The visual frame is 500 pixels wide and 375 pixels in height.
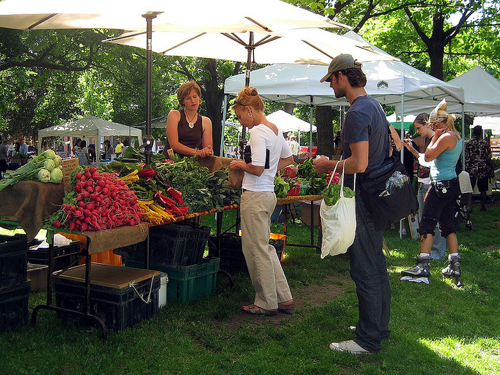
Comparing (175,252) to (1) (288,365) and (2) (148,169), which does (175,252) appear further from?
(1) (288,365)

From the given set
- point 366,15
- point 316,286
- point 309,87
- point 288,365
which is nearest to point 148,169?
point 288,365

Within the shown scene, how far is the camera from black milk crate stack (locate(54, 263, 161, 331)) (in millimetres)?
4148

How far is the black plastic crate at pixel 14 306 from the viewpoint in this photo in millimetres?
4070

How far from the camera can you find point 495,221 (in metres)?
11.7

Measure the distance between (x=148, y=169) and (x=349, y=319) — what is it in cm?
233

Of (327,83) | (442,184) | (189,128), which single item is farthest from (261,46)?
(442,184)

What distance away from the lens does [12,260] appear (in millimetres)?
4094

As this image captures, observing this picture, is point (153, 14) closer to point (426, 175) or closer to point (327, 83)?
point (426, 175)

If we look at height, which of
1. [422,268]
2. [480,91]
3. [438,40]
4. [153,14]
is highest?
[438,40]

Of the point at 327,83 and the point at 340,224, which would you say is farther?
the point at 327,83

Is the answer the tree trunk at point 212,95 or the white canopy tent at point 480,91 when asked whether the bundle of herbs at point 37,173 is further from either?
the tree trunk at point 212,95

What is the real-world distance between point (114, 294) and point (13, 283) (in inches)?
32.6

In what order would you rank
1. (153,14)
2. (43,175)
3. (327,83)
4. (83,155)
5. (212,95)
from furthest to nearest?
(83,155) < (212,95) < (327,83) < (153,14) < (43,175)

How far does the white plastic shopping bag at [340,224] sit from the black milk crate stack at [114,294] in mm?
1642
